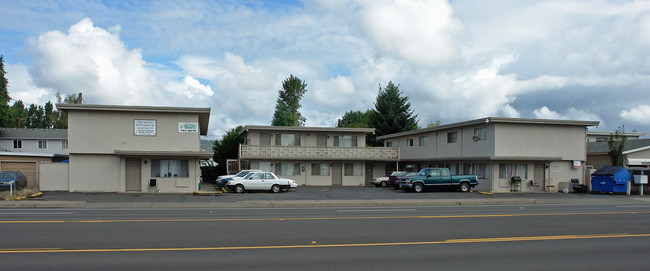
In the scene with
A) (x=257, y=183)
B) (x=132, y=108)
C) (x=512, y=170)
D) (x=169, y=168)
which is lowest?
(x=257, y=183)

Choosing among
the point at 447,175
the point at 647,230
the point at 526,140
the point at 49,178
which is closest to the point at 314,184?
the point at 447,175

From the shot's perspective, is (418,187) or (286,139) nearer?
(418,187)

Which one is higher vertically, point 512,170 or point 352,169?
point 512,170

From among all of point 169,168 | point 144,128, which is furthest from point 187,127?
point 169,168

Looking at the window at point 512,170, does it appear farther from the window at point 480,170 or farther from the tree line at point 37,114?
the tree line at point 37,114

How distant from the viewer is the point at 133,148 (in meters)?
29.3

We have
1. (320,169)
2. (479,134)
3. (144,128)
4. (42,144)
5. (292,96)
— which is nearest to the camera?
(144,128)

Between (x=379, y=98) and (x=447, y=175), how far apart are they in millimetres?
34665

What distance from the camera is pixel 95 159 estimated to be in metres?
28.9

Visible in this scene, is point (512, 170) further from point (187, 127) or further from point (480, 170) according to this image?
point (187, 127)

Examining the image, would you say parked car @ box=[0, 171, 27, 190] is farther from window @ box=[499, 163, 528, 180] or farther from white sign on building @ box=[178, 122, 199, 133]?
window @ box=[499, 163, 528, 180]

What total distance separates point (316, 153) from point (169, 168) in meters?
14.9

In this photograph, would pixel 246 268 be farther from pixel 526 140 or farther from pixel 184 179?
pixel 526 140

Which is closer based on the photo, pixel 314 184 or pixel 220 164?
pixel 314 184
